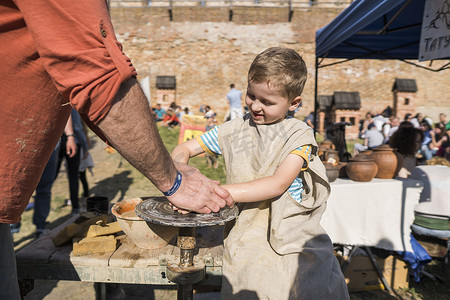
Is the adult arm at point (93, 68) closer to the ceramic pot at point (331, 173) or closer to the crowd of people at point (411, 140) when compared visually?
the ceramic pot at point (331, 173)

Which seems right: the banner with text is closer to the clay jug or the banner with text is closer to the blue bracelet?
the clay jug

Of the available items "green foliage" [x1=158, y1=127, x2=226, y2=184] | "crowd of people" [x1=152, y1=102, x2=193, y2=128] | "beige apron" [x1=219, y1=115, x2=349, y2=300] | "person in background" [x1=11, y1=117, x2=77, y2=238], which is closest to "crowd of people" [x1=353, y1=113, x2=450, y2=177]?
"beige apron" [x1=219, y1=115, x2=349, y2=300]

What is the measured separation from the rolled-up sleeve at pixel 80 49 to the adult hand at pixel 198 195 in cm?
51

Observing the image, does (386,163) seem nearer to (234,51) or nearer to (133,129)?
(133,129)

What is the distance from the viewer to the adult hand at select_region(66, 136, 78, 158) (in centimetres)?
386

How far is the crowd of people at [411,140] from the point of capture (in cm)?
399

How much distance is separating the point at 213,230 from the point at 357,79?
16333 millimetres

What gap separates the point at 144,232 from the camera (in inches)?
69.2

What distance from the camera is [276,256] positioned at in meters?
1.53

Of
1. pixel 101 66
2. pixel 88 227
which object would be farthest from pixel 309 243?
pixel 88 227

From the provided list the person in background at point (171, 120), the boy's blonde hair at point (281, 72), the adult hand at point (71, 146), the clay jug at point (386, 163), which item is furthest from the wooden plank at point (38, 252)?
the person in background at point (171, 120)

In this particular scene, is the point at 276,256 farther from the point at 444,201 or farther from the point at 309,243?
the point at 444,201

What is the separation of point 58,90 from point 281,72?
0.94m

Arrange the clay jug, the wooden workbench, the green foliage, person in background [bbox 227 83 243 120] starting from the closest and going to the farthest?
the wooden workbench, the clay jug, the green foliage, person in background [bbox 227 83 243 120]
